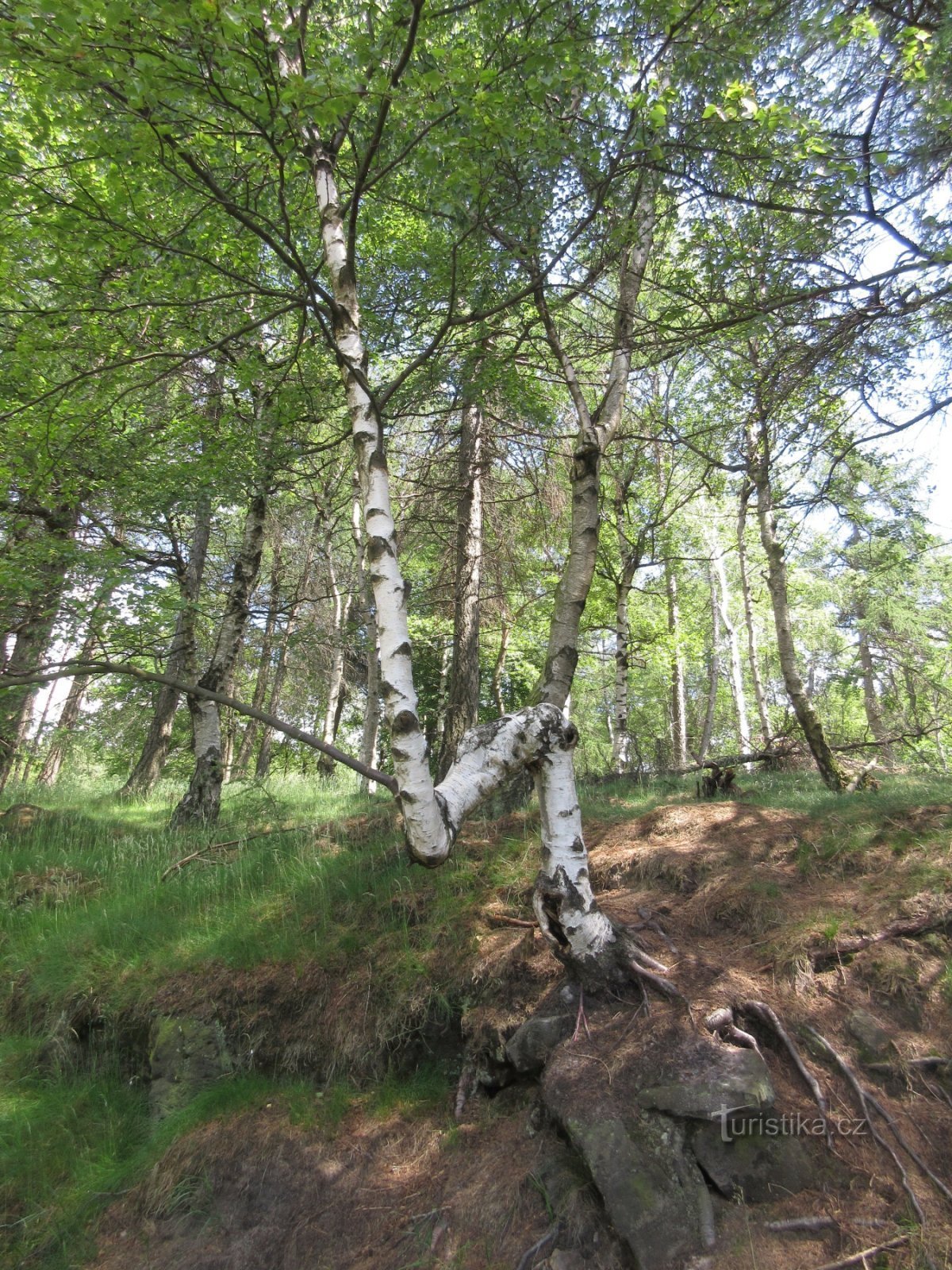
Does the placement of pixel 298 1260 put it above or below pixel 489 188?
below

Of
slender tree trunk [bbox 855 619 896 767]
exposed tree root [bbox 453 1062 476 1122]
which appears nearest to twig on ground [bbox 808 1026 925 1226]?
exposed tree root [bbox 453 1062 476 1122]

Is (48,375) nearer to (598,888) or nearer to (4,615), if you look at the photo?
(4,615)

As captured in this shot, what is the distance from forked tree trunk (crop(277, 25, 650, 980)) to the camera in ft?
10.3

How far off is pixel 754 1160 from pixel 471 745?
216cm

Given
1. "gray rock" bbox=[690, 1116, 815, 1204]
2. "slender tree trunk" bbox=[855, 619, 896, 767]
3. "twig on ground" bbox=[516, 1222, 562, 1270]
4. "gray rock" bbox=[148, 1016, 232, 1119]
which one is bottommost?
"twig on ground" bbox=[516, 1222, 562, 1270]

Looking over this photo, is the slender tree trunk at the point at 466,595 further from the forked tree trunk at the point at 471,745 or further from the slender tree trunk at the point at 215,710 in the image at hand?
the forked tree trunk at the point at 471,745

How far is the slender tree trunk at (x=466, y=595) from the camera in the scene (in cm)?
Result: 752

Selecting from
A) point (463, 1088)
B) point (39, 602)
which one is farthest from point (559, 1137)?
point (39, 602)

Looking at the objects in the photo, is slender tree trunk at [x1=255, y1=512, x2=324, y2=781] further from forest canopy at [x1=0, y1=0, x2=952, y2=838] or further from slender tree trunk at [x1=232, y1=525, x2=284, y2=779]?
forest canopy at [x1=0, y1=0, x2=952, y2=838]

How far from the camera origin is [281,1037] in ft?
13.3

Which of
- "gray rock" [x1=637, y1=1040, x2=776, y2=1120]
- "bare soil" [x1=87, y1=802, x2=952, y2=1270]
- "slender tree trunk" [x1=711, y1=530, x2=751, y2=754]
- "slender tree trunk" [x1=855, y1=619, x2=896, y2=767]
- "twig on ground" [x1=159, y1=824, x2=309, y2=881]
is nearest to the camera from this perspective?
"bare soil" [x1=87, y1=802, x2=952, y2=1270]

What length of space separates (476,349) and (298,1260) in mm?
6379

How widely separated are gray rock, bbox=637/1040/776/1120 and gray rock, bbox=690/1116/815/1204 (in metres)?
0.08

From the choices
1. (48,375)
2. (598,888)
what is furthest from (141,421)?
(598,888)
